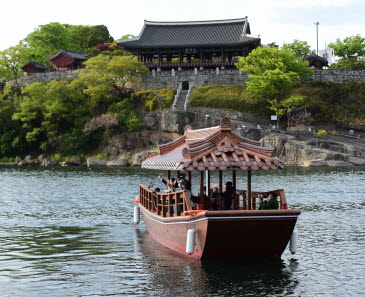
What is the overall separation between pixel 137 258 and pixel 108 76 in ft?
233

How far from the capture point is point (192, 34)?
10269 cm

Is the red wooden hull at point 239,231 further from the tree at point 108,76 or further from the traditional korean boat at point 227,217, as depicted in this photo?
the tree at point 108,76

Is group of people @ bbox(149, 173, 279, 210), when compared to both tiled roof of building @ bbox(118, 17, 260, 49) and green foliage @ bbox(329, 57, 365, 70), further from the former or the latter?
green foliage @ bbox(329, 57, 365, 70)

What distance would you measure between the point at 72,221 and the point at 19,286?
15670 mm

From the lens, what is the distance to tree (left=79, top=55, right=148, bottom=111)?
91438mm

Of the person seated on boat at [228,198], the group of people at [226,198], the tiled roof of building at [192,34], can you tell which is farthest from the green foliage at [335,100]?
the person seated on boat at [228,198]

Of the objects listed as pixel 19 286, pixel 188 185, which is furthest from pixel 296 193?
pixel 19 286

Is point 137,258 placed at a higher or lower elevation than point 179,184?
lower

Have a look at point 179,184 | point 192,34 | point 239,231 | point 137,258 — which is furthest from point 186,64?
point 239,231

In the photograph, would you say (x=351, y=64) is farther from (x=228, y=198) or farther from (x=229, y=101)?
(x=228, y=198)

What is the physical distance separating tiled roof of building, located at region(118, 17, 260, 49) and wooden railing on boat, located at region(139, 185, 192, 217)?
233ft

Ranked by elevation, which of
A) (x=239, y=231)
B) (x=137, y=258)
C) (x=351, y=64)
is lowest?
(x=137, y=258)

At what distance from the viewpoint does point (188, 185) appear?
2481 centimetres

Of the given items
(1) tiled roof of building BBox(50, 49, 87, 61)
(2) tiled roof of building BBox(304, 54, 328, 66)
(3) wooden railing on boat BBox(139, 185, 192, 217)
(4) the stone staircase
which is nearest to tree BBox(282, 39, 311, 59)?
(2) tiled roof of building BBox(304, 54, 328, 66)
